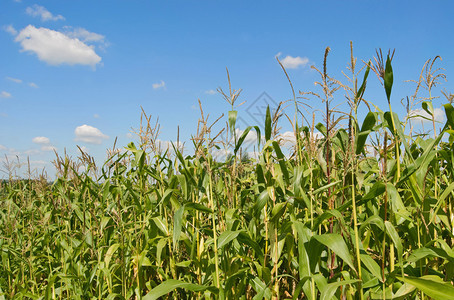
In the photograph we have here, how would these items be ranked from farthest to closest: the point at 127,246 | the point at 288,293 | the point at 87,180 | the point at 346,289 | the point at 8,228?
1. the point at 8,228
2. the point at 87,180
3. the point at 127,246
4. the point at 288,293
5. the point at 346,289

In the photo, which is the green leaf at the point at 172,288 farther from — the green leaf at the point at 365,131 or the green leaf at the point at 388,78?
the green leaf at the point at 388,78

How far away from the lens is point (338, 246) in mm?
1471

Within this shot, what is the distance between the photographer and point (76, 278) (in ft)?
8.61

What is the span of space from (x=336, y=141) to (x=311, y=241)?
0.68 m

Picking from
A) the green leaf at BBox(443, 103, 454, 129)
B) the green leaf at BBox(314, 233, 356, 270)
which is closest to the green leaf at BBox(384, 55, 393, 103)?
the green leaf at BBox(443, 103, 454, 129)

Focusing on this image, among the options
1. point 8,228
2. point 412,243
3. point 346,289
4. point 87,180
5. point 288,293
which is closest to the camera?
point 346,289

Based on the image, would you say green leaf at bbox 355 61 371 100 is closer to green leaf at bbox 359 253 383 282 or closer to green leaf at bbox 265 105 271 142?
green leaf at bbox 265 105 271 142

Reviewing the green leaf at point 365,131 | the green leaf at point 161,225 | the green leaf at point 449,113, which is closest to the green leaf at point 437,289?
the green leaf at point 365,131

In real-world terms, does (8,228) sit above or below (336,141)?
below

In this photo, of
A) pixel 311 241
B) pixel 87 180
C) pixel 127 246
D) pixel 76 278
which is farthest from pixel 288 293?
pixel 87 180

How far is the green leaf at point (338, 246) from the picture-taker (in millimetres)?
1453

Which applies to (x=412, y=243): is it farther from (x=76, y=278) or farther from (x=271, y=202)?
(x=76, y=278)

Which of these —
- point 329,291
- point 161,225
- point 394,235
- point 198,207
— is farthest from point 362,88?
point 161,225

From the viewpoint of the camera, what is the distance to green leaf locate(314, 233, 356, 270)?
1.45 m
